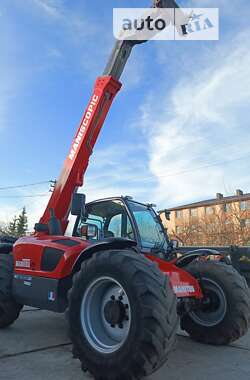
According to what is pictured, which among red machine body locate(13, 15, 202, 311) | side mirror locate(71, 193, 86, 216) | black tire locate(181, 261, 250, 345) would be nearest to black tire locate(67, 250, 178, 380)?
red machine body locate(13, 15, 202, 311)

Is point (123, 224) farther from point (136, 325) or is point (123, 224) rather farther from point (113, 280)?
point (136, 325)

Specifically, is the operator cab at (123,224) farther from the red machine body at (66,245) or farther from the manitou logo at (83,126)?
the manitou logo at (83,126)

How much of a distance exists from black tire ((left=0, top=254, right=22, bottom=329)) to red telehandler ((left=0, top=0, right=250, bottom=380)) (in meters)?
0.01

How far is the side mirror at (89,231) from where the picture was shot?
17.9 feet

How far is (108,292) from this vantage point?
4.04 meters

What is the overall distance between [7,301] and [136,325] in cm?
283

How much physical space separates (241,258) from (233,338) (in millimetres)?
5164

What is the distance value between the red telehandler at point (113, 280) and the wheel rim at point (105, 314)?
1cm

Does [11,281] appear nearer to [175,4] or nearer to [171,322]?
[171,322]

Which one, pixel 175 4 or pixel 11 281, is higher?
pixel 175 4

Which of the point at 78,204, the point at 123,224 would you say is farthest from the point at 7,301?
the point at 123,224

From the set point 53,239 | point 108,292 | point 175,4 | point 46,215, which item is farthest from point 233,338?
point 175,4

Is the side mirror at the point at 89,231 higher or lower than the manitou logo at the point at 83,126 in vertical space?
lower

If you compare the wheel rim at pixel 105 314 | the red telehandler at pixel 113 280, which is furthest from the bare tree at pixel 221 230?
the wheel rim at pixel 105 314
